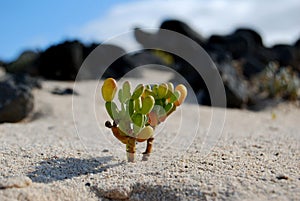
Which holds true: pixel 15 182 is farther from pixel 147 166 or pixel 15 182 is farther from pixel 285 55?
pixel 285 55

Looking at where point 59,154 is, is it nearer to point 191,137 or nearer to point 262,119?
point 191,137

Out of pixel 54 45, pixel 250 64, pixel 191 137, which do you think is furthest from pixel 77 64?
pixel 191 137

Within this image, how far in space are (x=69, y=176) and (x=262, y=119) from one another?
4583 millimetres

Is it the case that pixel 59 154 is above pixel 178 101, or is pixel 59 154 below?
below

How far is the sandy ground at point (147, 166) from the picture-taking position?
2.28 m

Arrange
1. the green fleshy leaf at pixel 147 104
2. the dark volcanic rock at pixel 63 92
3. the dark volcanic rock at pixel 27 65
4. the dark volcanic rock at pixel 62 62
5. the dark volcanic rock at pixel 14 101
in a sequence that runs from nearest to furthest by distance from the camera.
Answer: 1. the green fleshy leaf at pixel 147 104
2. the dark volcanic rock at pixel 14 101
3. the dark volcanic rock at pixel 63 92
4. the dark volcanic rock at pixel 62 62
5. the dark volcanic rock at pixel 27 65

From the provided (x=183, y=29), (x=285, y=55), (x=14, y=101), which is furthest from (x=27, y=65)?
(x=285, y=55)

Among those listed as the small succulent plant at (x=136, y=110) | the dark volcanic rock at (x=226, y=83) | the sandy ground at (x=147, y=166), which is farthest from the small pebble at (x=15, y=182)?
the dark volcanic rock at (x=226, y=83)

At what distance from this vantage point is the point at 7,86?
5656mm

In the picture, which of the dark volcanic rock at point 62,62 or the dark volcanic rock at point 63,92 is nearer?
the dark volcanic rock at point 63,92

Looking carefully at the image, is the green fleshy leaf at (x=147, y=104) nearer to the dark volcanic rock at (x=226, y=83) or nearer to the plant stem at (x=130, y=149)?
the plant stem at (x=130, y=149)

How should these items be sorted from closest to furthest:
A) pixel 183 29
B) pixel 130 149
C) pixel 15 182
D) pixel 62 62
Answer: pixel 15 182, pixel 130 149, pixel 62 62, pixel 183 29

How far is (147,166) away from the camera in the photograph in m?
2.78

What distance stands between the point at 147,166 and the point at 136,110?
406 millimetres
